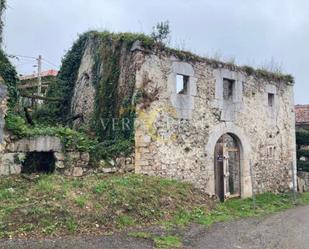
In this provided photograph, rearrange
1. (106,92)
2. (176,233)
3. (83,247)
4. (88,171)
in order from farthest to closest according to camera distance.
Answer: (106,92)
(88,171)
(176,233)
(83,247)

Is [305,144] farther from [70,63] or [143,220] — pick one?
[143,220]

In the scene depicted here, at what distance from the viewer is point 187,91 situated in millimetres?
12375

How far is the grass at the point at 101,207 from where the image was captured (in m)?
7.49

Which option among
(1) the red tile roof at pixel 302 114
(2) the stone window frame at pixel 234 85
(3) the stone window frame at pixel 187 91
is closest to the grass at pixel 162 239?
(3) the stone window frame at pixel 187 91

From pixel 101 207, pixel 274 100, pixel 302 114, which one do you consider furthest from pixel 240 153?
pixel 302 114

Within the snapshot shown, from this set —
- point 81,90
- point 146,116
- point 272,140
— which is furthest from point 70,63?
point 272,140

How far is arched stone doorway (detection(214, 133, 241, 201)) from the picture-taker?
542 inches

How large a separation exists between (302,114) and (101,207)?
762 inches

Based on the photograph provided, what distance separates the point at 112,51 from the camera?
13.0m

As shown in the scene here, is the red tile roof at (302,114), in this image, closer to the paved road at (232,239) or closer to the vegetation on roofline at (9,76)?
the paved road at (232,239)

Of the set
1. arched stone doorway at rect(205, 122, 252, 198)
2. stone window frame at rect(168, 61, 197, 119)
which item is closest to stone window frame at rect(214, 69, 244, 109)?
arched stone doorway at rect(205, 122, 252, 198)

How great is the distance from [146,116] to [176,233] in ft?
13.2

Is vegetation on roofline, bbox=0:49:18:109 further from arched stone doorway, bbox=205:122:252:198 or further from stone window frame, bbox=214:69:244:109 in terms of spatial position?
stone window frame, bbox=214:69:244:109

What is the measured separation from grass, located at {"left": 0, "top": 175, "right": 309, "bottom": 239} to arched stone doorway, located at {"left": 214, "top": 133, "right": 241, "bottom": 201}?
6.69ft
